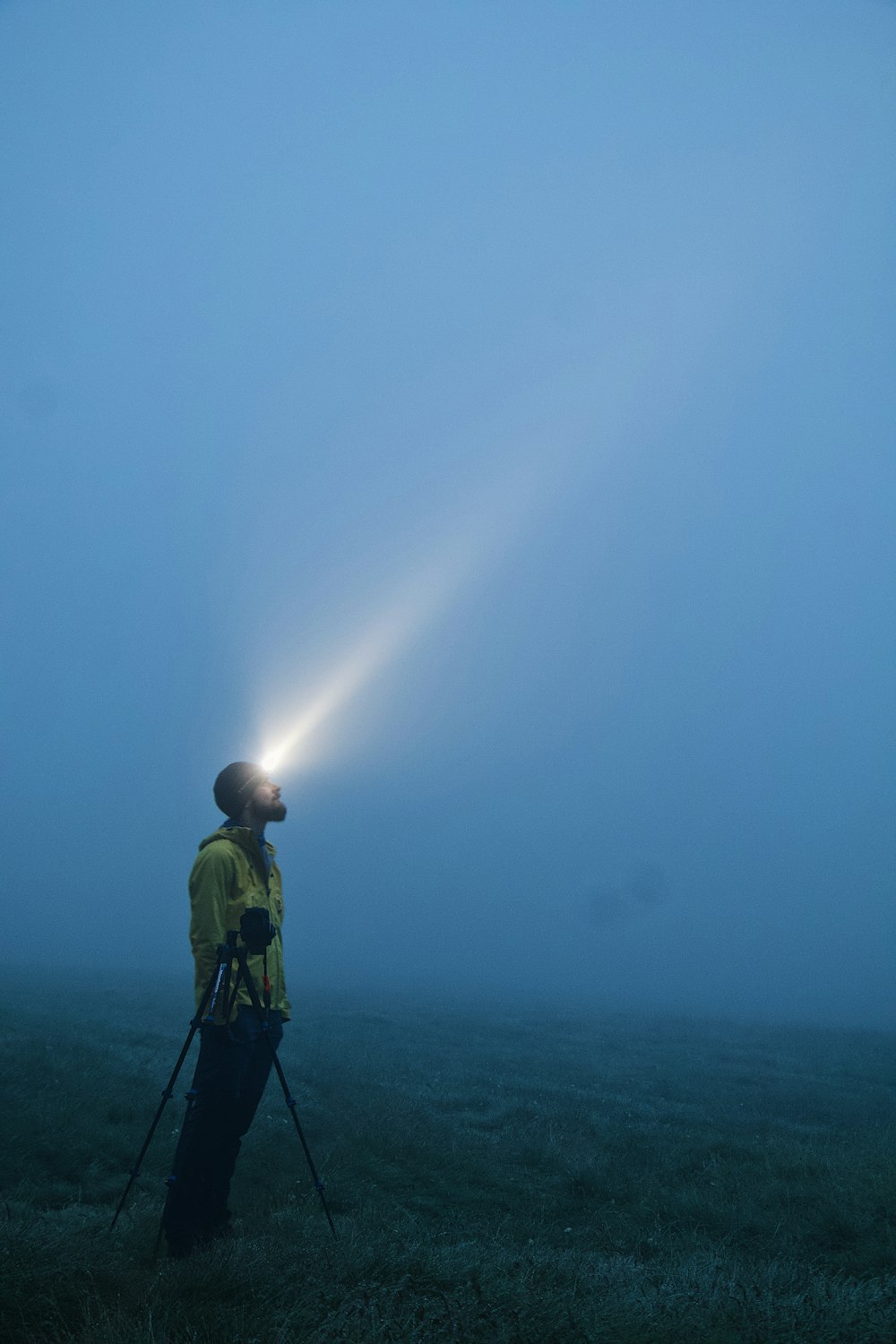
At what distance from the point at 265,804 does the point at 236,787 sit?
30 centimetres

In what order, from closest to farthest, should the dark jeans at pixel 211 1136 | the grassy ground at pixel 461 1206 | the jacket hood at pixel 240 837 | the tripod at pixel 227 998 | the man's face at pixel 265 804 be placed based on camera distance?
the grassy ground at pixel 461 1206 → the dark jeans at pixel 211 1136 → the tripod at pixel 227 998 → the jacket hood at pixel 240 837 → the man's face at pixel 265 804

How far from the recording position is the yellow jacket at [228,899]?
5.39 meters

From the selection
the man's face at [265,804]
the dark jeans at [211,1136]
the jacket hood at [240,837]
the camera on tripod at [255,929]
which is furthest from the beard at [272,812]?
the dark jeans at [211,1136]

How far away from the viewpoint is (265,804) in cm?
611

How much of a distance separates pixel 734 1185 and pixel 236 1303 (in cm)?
680

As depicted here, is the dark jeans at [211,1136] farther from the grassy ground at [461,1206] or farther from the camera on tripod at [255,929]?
the camera on tripod at [255,929]

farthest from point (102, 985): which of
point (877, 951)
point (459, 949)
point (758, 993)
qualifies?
point (877, 951)

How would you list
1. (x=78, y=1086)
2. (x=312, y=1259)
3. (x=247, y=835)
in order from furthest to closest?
(x=78, y=1086), (x=247, y=835), (x=312, y=1259)

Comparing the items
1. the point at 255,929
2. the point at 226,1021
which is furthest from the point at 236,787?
the point at 226,1021

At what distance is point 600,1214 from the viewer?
24.6 ft

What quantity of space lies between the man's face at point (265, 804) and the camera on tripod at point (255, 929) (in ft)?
3.17

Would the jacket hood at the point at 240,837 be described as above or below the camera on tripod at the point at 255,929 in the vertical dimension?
above

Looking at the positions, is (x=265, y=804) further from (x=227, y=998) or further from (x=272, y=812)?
(x=227, y=998)

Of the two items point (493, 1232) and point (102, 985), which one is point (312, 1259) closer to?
point (493, 1232)
